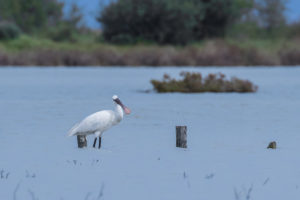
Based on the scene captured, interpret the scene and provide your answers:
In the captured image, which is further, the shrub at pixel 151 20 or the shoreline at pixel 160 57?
the shrub at pixel 151 20

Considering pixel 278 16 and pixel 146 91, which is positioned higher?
pixel 278 16

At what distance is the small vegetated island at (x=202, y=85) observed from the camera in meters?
25.9

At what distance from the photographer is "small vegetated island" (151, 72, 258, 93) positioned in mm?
25938

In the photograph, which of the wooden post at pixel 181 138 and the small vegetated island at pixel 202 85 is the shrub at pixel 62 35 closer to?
the small vegetated island at pixel 202 85

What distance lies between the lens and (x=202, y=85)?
85.6 feet

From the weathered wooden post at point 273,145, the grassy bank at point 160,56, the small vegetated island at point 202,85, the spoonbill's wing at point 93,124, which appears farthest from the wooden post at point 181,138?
the grassy bank at point 160,56

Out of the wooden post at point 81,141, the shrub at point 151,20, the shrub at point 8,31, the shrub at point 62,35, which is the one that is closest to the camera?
the wooden post at point 81,141

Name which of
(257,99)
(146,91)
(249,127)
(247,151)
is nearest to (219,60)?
(146,91)

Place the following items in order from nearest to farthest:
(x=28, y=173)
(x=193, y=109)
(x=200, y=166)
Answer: (x=28, y=173), (x=200, y=166), (x=193, y=109)

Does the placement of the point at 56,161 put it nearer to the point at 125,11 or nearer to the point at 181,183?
the point at 181,183

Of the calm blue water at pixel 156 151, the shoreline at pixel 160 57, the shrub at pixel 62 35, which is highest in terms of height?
the shrub at pixel 62 35

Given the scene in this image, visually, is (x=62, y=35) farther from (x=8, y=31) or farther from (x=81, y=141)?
(x=81, y=141)

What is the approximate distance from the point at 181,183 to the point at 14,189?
1.99 metres

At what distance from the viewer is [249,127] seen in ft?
49.4
